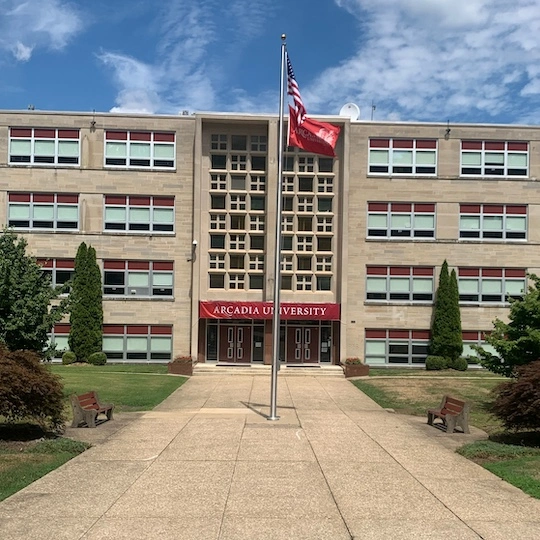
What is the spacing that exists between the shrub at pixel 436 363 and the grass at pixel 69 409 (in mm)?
13498

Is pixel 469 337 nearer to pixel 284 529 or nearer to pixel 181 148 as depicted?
pixel 181 148

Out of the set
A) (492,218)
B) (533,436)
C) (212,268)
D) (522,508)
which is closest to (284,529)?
(522,508)

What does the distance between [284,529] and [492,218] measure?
30.8 m

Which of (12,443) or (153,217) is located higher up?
(153,217)

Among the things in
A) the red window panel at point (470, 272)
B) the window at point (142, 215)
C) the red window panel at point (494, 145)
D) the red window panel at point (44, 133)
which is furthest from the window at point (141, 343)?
the red window panel at point (494, 145)

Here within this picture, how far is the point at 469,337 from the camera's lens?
34094 mm

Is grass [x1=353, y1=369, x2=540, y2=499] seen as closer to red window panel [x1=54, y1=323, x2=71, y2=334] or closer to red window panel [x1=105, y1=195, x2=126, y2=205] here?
red window panel [x1=54, y1=323, x2=71, y2=334]

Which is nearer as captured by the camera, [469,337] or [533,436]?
[533,436]

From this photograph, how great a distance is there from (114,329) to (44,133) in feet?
37.8

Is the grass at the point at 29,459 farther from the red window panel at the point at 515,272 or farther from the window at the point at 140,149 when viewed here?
the red window panel at the point at 515,272

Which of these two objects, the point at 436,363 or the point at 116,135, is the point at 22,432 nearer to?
the point at 116,135

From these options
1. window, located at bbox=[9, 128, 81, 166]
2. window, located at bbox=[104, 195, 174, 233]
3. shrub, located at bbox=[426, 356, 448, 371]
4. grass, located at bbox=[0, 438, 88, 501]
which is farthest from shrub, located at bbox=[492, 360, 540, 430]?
window, located at bbox=[9, 128, 81, 166]

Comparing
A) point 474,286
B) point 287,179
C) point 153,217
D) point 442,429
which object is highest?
point 287,179

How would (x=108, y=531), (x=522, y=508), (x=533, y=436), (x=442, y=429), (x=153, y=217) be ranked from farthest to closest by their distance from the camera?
(x=153, y=217) < (x=442, y=429) < (x=533, y=436) < (x=522, y=508) < (x=108, y=531)
